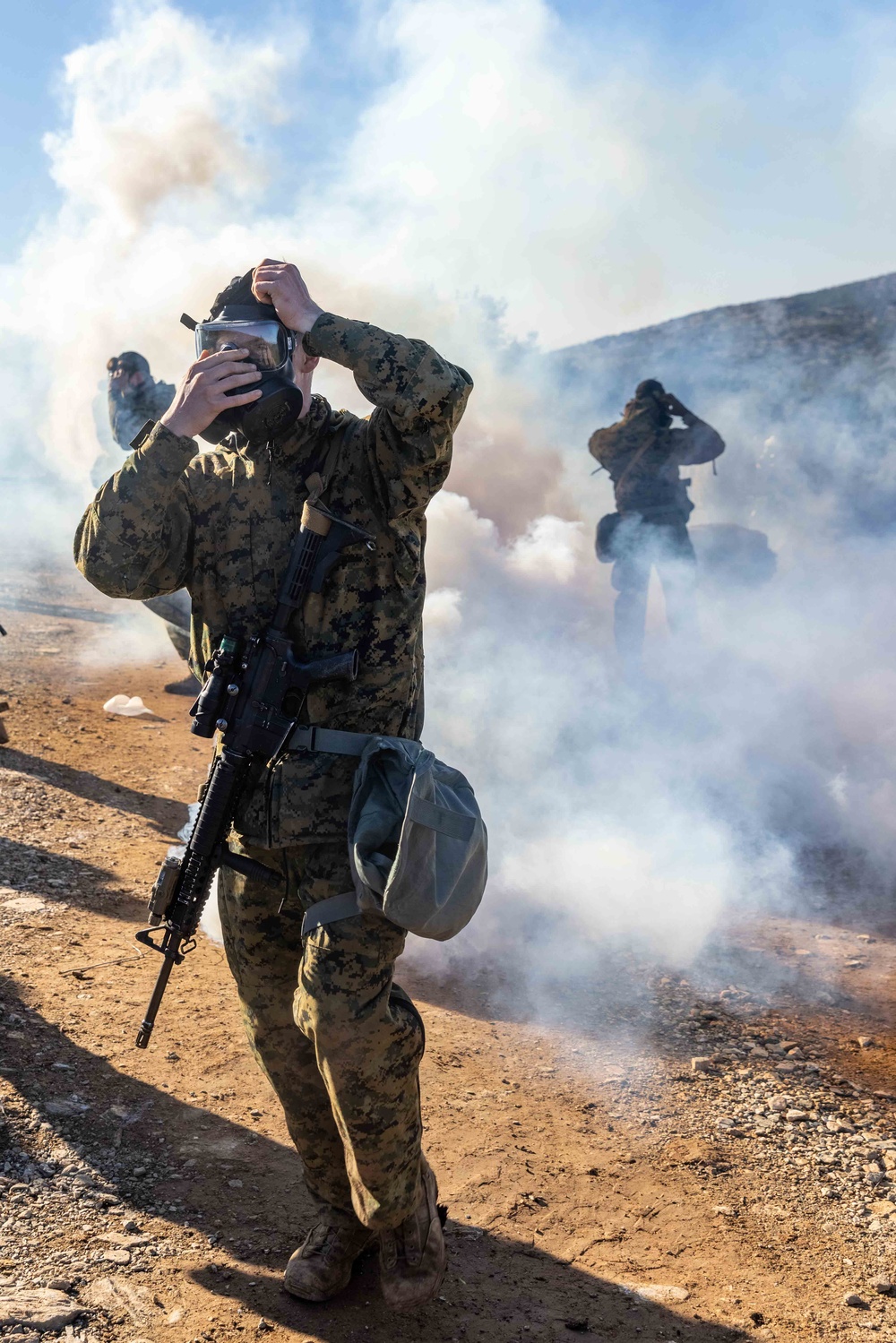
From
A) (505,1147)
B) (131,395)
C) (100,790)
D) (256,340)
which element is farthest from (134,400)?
(505,1147)

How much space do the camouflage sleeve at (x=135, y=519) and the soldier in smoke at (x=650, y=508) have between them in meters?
6.38

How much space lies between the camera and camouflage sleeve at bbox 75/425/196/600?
2.13 m

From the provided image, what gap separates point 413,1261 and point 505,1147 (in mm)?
756

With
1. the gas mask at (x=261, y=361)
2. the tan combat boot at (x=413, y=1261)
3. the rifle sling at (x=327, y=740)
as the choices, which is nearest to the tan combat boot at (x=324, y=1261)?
the tan combat boot at (x=413, y=1261)

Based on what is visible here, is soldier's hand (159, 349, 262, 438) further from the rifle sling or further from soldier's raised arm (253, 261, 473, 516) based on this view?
the rifle sling

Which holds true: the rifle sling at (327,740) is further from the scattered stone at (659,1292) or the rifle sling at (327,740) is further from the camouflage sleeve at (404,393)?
the scattered stone at (659,1292)

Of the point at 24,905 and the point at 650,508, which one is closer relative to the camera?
A: the point at 24,905

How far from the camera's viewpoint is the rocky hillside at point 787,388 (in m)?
10.3

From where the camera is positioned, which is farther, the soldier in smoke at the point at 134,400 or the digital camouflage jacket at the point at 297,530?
the soldier in smoke at the point at 134,400

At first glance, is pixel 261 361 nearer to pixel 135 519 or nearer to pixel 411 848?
pixel 135 519

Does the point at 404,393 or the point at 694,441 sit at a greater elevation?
the point at 694,441

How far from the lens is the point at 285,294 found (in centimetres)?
219

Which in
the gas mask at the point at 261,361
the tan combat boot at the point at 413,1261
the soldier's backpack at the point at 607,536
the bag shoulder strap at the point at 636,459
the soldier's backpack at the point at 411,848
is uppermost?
the bag shoulder strap at the point at 636,459

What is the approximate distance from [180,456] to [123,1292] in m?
1.76
